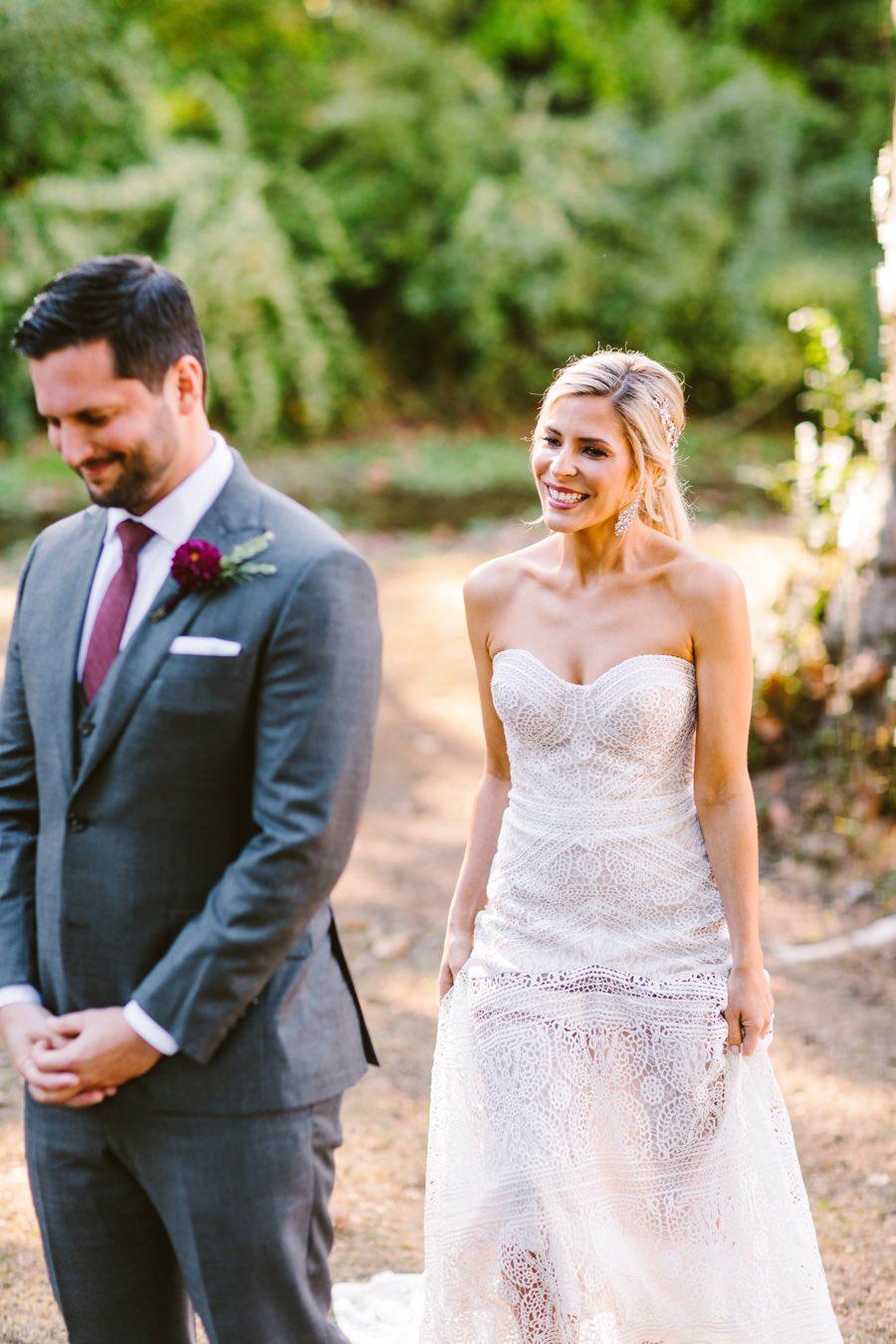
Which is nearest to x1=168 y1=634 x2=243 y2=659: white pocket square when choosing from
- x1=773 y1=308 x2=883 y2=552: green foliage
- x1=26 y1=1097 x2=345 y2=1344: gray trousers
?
x1=26 y1=1097 x2=345 y2=1344: gray trousers

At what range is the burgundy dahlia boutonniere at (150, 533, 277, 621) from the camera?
1.85m

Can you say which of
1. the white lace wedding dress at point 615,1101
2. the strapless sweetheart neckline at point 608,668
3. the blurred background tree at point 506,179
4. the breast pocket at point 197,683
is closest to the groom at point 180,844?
the breast pocket at point 197,683

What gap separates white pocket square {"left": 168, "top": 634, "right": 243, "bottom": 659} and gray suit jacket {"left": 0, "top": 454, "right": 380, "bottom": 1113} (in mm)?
11

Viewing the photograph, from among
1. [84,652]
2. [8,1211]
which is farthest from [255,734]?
[8,1211]

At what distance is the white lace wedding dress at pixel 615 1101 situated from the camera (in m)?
2.51

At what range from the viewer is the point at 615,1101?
2559 mm

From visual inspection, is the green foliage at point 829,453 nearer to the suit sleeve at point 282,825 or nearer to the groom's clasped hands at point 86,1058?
→ the suit sleeve at point 282,825

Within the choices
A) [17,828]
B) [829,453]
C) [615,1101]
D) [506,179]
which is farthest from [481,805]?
[506,179]

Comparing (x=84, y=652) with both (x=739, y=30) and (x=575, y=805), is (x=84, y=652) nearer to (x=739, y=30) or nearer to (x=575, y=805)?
(x=575, y=805)

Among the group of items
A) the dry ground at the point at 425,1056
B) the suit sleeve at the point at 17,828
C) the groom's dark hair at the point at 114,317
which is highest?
the groom's dark hair at the point at 114,317

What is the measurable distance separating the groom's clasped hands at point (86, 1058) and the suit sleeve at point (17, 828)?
0.17 metres

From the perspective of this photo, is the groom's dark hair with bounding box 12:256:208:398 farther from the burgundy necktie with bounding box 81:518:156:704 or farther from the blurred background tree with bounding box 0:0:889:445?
the blurred background tree with bounding box 0:0:889:445

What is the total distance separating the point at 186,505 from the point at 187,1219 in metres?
0.98

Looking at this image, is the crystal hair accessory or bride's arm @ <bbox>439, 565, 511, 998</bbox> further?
bride's arm @ <bbox>439, 565, 511, 998</bbox>
